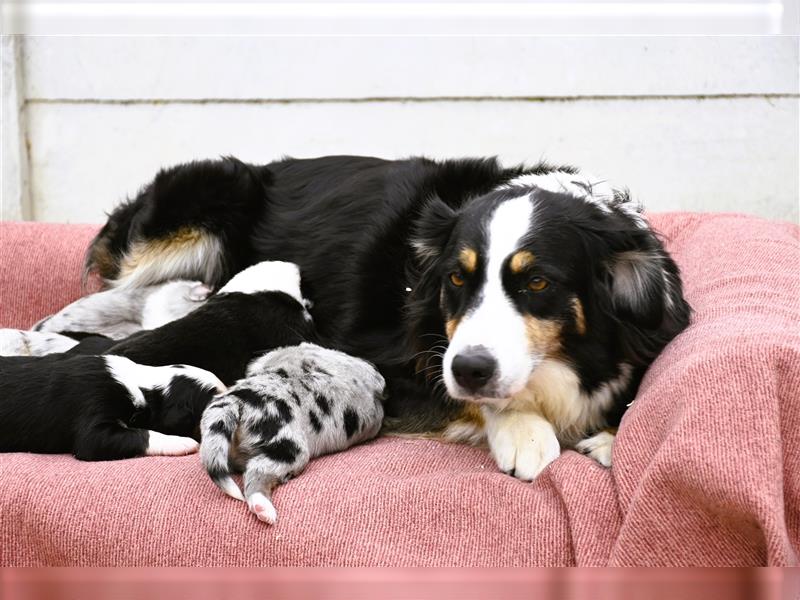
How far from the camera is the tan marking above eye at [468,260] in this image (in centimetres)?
263

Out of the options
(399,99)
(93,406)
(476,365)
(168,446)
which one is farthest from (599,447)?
(399,99)

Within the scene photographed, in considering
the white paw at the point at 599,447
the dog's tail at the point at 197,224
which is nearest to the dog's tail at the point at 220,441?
the white paw at the point at 599,447

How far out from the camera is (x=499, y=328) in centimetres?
249

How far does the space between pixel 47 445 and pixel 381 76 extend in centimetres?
306

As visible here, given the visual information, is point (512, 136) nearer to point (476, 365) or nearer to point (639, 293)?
point (639, 293)

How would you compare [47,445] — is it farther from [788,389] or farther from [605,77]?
[605,77]

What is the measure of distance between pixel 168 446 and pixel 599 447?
117cm

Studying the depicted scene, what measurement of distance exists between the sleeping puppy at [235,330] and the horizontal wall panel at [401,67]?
2.06m

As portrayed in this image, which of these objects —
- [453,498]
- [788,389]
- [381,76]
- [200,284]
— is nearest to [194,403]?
[453,498]

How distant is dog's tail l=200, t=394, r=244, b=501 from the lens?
7.57 feet

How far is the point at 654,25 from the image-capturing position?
7.11ft

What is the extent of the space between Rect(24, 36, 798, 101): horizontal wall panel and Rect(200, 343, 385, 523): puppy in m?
2.56

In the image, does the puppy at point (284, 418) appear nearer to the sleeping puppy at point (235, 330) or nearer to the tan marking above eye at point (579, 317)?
the sleeping puppy at point (235, 330)

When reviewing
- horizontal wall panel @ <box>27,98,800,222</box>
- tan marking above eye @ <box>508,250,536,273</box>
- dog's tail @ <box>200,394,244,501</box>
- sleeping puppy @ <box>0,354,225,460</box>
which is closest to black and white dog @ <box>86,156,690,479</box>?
tan marking above eye @ <box>508,250,536,273</box>
